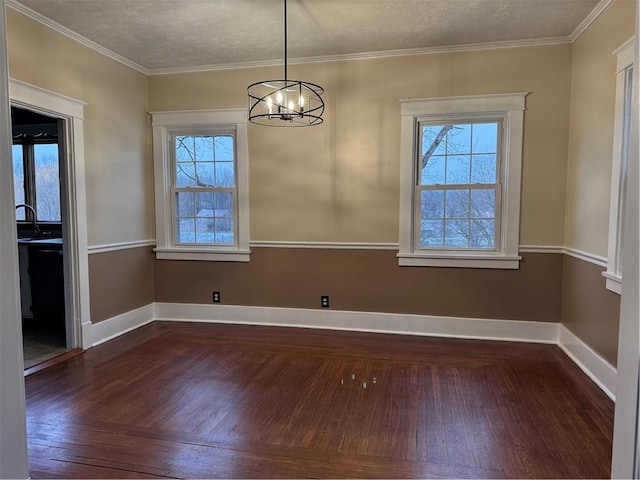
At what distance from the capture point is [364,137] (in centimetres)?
400

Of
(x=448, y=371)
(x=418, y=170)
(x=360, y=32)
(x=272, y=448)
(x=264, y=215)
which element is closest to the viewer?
(x=272, y=448)

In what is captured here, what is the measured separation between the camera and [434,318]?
401 cm

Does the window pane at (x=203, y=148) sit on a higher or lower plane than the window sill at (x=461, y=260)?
higher

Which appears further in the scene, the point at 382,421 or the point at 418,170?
the point at 418,170

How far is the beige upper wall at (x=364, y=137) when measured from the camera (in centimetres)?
366

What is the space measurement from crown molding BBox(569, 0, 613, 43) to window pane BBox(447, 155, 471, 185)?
1288 millimetres

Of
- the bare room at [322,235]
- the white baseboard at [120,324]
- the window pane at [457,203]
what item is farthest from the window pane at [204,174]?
the window pane at [457,203]

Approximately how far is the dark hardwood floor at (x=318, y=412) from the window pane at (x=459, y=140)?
1846 millimetres

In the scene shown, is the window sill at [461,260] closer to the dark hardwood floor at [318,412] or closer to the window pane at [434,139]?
the dark hardwood floor at [318,412]

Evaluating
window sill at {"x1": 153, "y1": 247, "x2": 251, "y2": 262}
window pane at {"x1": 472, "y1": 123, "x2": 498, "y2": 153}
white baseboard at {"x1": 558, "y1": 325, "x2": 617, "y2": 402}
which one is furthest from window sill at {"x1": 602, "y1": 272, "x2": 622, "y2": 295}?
window sill at {"x1": 153, "y1": 247, "x2": 251, "y2": 262}

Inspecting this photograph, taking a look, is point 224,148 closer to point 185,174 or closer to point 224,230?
point 185,174

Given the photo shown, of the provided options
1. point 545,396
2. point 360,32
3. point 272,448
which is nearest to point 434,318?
point 545,396

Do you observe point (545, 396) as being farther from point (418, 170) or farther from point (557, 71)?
point (557, 71)

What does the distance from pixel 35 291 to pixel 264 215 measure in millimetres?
2492
